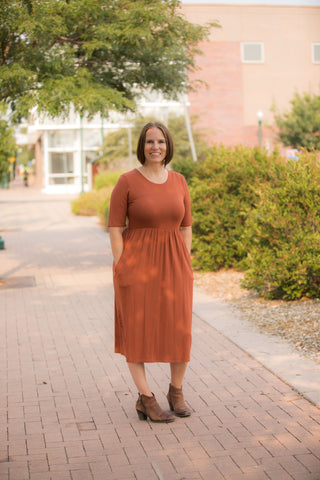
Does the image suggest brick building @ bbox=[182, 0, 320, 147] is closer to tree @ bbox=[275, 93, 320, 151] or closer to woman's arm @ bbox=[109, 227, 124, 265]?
tree @ bbox=[275, 93, 320, 151]

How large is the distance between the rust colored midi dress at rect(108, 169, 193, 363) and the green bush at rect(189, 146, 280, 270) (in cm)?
630

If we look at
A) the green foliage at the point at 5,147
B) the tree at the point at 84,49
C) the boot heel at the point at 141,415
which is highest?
the tree at the point at 84,49

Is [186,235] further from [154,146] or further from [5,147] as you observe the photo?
[5,147]

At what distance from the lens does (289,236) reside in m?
7.92

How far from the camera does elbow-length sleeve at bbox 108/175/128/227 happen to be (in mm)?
4191

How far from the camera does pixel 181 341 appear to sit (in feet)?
14.0

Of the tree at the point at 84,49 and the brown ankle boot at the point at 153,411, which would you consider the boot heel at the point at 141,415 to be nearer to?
the brown ankle boot at the point at 153,411

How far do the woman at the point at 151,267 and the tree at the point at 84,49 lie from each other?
4936mm

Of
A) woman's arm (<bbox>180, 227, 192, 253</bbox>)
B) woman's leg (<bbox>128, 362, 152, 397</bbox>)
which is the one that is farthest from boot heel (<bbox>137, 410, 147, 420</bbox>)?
woman's arm (<bbox>180, 227, 192, 253</bbox>)

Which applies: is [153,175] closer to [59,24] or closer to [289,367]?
[289,367]

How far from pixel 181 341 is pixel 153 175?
110cm

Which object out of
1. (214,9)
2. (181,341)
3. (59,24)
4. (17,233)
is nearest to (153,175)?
(181,341)

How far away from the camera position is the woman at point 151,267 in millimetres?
4207

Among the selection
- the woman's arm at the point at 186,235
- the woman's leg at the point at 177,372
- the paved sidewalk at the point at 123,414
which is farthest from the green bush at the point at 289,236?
the woman's leg at the point at 177,372
